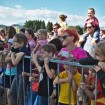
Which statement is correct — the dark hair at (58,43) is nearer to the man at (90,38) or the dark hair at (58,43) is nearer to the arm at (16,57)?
the arm at (16,57)

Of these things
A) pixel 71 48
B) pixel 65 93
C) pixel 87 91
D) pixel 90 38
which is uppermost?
pixel 90 38

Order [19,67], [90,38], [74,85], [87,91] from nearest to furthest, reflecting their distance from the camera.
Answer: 1. [87,91]
2. [74,85]
3. [19,67]
4. [90,38]

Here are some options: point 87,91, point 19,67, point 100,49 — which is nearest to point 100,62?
point 100,49

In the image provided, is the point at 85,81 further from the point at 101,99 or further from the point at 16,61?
the point at 16,61

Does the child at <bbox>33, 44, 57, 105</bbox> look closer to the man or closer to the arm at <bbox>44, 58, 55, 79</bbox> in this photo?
the arm at <bbox>44, 58, 55, 79</bbox>

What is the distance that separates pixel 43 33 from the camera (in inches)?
255

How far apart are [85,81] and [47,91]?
864 mm

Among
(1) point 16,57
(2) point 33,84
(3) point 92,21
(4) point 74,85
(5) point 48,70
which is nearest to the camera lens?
(4) point 74,85

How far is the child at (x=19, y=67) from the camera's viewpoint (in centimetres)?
523

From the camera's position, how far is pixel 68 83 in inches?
165

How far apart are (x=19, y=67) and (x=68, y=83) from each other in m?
1.46

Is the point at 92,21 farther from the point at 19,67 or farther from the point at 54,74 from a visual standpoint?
A: the point at 54,74

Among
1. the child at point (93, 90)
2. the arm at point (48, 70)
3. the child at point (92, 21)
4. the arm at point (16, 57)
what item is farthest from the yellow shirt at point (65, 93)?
the child at point (92, 21)

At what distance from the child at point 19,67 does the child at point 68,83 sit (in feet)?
3.58
